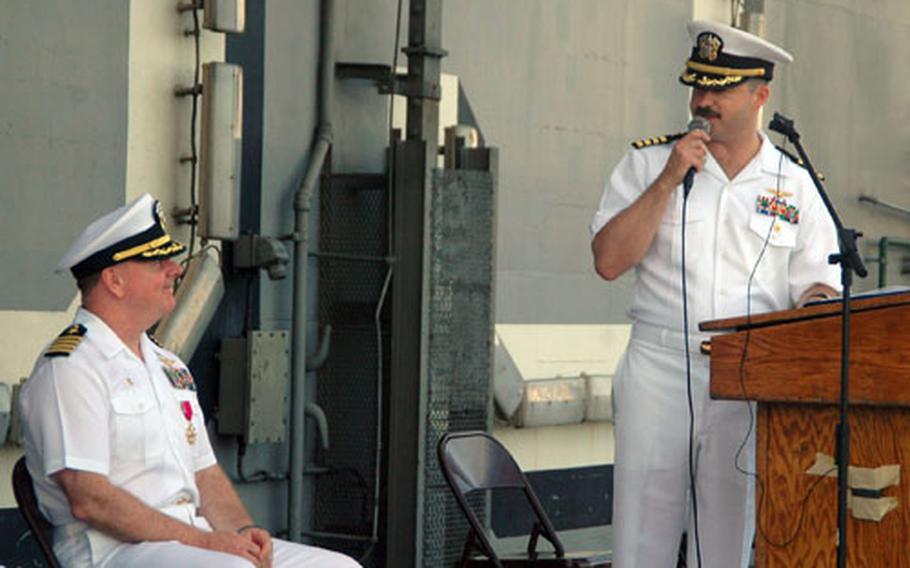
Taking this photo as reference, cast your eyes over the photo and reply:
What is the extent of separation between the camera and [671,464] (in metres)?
4.91

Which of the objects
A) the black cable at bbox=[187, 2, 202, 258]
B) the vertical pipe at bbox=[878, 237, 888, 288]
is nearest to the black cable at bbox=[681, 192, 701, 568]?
the black cable at bbox=[187, 2, 202, 258]

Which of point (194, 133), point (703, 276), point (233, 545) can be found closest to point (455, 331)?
point (194, 133)

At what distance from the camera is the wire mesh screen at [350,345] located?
25.5 ft

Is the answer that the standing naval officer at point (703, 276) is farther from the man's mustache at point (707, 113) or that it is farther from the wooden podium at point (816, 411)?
the wooden podium at point (816, 411)

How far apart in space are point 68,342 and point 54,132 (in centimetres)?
200

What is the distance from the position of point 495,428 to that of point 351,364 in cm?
92

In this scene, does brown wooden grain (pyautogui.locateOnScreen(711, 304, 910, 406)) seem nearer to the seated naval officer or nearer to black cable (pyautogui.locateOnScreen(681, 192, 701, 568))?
black cable (pyautogui.locateOnScreen(681, 192, 701, 568))

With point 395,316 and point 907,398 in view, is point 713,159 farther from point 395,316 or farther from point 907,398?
point 395,316

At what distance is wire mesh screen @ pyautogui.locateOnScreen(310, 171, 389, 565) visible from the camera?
25.5 ft

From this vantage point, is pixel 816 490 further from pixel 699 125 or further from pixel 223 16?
pixel 223 16

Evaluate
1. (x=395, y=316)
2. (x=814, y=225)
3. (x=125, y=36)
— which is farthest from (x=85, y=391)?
(x=395, y=316)

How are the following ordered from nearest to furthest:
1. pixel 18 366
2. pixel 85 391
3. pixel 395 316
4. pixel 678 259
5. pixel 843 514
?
pixel 843 514
pixel 85 391
pixel 678 259
pixel 18 366
pixel 395 316

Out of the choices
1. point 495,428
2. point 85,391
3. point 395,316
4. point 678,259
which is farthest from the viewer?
point 495,428

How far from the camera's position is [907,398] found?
4.05 m
